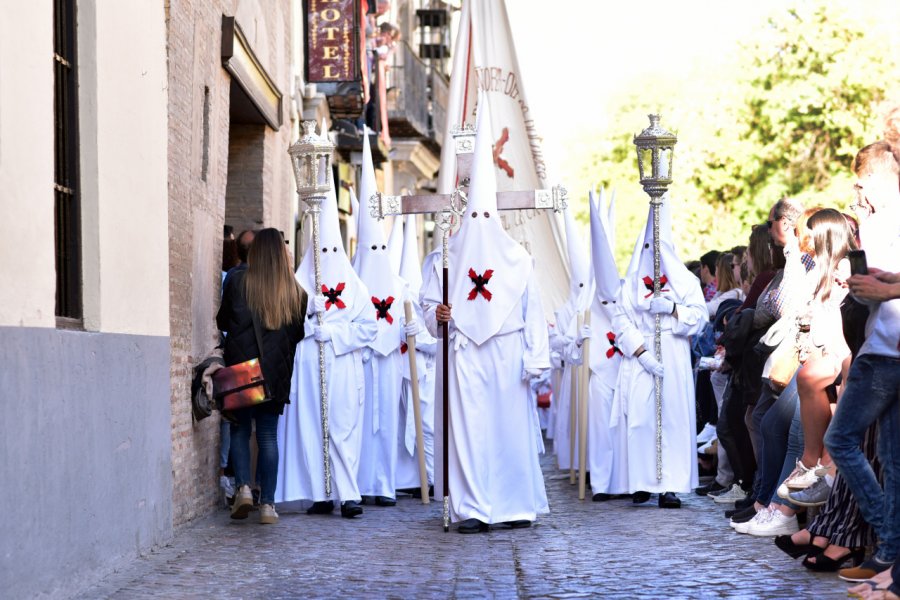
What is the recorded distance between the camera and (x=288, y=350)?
10.8 meters

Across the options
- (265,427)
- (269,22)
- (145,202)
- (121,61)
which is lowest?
(265,427)

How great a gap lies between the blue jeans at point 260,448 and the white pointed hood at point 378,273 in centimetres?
239

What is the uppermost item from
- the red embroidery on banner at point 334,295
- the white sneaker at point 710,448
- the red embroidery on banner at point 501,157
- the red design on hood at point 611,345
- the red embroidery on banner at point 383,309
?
the red embroidery on banner at point 501,157

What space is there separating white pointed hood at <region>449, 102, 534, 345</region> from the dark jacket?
125 cm

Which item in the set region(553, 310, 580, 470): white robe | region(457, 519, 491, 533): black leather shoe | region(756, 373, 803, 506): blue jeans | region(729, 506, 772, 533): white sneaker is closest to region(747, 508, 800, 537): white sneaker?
region(729, 506, 772, 533): white sneaker

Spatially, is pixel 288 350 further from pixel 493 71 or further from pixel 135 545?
pixel 493 71

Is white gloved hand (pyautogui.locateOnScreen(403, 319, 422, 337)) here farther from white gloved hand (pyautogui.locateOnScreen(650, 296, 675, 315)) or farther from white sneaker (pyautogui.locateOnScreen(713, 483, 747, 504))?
white sneaker (pyautogui.locateOnScreen(713, 483, 747, 504))

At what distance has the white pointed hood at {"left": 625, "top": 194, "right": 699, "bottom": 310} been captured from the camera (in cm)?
1227

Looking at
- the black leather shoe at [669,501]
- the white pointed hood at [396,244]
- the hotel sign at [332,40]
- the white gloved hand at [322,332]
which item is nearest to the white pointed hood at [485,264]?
the white gloved hand at [322,332]

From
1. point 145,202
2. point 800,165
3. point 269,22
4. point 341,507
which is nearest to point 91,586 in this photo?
point 145,202

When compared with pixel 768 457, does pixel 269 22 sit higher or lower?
higher

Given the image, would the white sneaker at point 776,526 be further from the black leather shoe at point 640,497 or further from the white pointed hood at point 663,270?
the white pointed hood at point 663,270

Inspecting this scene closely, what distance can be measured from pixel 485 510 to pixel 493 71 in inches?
261

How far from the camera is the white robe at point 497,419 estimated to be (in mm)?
10406
